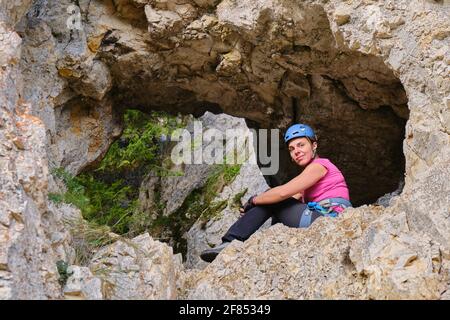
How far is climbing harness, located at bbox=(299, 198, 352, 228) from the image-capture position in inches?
201

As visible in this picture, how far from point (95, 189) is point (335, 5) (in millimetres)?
4549

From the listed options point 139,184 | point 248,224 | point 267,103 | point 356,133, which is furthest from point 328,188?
point 139,184

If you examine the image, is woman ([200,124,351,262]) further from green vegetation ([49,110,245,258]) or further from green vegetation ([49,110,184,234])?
green vegetation ([49,110,184,234])

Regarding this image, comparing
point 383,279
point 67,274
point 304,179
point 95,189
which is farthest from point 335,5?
point 95,189

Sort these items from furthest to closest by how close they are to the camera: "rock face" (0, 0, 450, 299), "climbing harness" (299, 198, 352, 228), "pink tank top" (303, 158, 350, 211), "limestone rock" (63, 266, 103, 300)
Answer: "pink tank top" (303, 158, 350, 211) → "climbing harness" (299, 198, 352, 228) → "rock face" (0, 0, 450, 299) → "limestone rock" (63, 266, 103, 300)

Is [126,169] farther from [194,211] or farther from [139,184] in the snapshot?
[194,211]

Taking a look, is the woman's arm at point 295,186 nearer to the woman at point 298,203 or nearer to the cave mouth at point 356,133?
the woman at point 298,203

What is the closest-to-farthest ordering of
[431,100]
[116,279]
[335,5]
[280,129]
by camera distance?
[116,279], [431,100], [335,5], [280,129]

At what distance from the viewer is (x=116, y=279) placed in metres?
4.15

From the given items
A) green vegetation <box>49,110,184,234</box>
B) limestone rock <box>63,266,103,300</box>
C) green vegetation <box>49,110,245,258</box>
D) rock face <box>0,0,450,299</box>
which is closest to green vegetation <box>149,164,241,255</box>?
green vegetation <box>49,110,245,258</box>

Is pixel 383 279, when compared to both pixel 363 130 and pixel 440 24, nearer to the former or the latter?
pixel 440 24

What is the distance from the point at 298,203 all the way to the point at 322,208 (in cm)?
21

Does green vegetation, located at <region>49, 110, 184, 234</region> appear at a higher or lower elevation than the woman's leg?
higher

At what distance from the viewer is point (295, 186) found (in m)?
5.15
